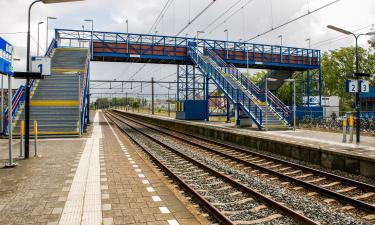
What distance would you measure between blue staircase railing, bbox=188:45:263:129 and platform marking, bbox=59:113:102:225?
1630cm

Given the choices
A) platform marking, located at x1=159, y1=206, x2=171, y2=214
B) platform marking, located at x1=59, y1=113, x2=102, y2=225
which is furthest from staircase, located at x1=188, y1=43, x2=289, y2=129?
platform marking, located at x1=159, y1=206, x2=171, y2=214

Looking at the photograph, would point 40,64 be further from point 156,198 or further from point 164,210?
point 164,210

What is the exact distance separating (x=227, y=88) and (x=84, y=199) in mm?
22955

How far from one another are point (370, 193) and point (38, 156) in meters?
11.1

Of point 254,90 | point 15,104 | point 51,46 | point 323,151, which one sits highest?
point 51,46

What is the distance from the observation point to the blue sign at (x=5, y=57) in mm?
9997

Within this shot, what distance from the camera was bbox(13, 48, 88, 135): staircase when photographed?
66.1ft

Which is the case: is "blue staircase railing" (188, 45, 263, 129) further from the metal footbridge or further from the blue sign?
the blue sign

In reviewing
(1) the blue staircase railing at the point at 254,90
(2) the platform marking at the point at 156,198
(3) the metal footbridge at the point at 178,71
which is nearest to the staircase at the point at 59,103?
(3) the metal footbridge at the point at 178,71

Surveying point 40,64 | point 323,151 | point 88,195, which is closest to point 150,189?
Result: point 88,195

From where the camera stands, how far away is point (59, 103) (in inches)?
880

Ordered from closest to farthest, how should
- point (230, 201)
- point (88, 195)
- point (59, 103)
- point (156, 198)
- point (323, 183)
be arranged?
point (156, 198) < point (88, 195) < point (230, 201) < point (323, 183) < point (59, 103)

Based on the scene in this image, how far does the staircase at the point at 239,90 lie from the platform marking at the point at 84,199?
16345mm

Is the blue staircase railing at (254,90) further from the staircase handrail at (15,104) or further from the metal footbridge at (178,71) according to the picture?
the staircase handrail at (15,104)
